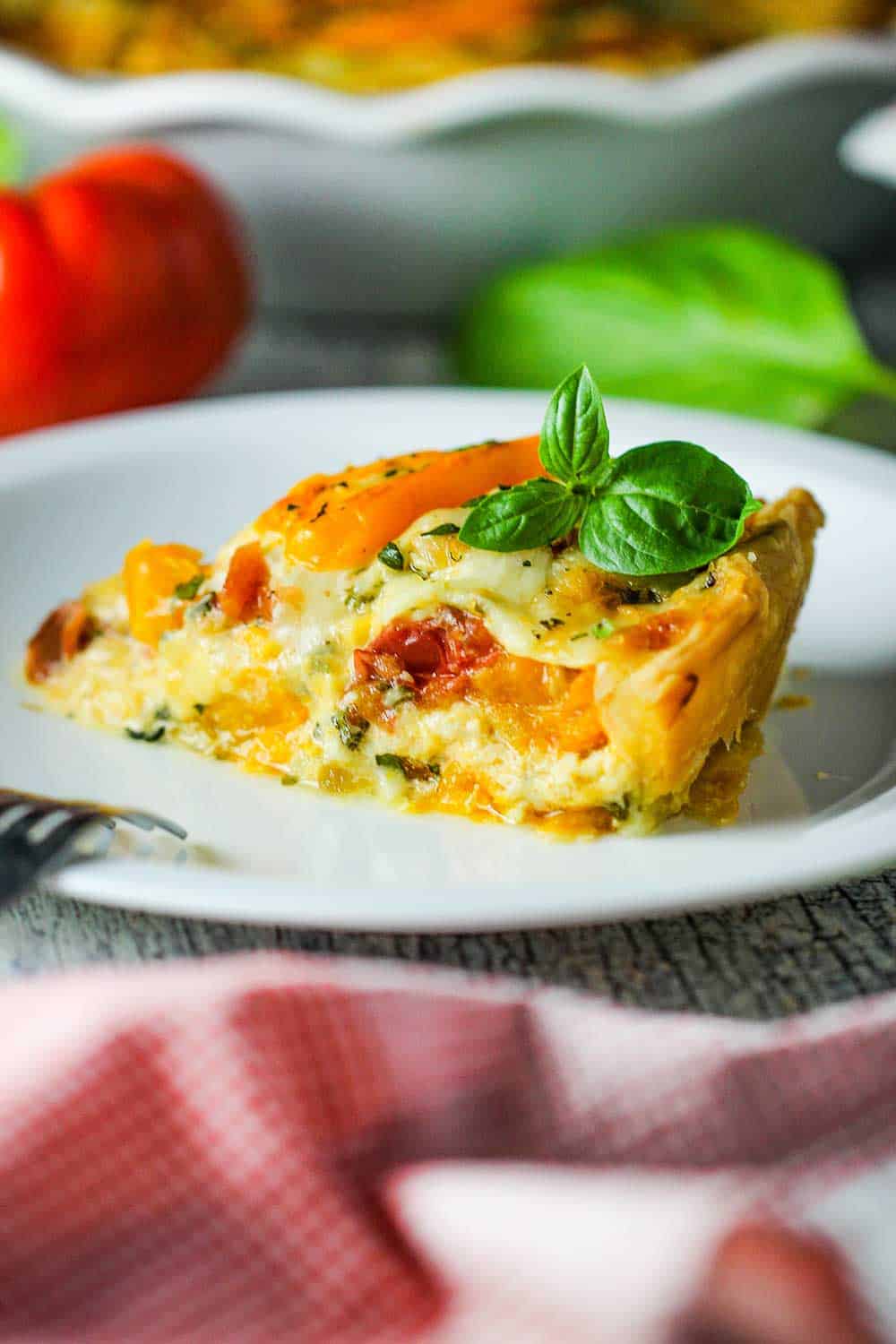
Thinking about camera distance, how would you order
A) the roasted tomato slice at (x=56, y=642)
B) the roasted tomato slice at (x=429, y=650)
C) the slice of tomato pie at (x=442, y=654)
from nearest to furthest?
the slice of tomato pie at (x=442, y=654) → the roasted tomato slice at (x=429, y=650) → the roasted tomato slice at (x=56, y=642)

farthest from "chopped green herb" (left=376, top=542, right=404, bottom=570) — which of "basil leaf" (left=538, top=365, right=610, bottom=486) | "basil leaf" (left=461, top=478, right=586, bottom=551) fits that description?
"basil leaf" (left=538, top=365, right=610, bottom=486)

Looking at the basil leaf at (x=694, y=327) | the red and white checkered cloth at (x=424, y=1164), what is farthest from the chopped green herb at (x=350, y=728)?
the basil leaf at (x=694, y=327)

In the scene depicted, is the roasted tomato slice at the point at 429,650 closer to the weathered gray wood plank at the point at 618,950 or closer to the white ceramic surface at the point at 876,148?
the weathered gray wood plank at the point at 618,950

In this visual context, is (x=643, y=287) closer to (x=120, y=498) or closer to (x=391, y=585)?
(x=120, y=498)

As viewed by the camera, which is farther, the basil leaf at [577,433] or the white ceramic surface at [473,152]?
the white ceramic surface at [473,152]

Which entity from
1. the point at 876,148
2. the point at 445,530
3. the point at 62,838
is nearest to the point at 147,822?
the point at 62,838

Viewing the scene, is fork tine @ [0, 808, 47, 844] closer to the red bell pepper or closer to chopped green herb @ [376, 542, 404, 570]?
chopped green herb @ [376, 542, 404, 570]
